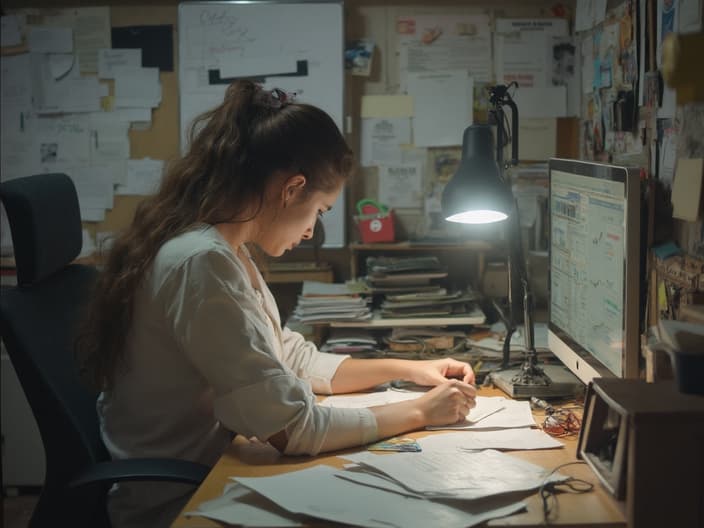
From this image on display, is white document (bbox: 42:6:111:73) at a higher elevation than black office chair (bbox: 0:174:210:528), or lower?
higher

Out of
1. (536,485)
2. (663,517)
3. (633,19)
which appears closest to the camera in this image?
(663,517)

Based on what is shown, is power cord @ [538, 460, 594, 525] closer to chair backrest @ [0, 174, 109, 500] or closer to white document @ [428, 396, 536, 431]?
white document @ [428, 396, 536, 431]

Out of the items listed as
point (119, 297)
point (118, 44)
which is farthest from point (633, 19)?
point (118, 44)

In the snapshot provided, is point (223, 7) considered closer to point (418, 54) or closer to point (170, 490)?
point (418, 54)

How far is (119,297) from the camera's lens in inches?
60.9

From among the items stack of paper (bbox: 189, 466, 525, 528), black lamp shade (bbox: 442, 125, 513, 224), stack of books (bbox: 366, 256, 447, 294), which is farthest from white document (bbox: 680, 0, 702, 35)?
stack of books (bbox: 366, 256, 447, 294)

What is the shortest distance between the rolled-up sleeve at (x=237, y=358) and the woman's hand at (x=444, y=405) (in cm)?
21

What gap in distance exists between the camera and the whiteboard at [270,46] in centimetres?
301

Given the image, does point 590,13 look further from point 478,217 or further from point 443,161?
point 443,161

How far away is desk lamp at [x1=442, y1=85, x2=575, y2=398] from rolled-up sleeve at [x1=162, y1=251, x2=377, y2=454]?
0.50 metres

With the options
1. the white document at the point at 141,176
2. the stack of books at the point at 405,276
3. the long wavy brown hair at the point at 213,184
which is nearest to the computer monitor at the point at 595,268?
the long wavy brown hair at the point at 213,184

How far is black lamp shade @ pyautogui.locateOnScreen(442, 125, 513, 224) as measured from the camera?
1.73 metres

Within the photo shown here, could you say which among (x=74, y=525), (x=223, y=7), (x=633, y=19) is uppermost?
(x=223, y=7)

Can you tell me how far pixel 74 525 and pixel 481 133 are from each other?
3.41ft
